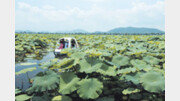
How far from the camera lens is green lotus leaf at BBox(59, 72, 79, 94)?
2393 mm

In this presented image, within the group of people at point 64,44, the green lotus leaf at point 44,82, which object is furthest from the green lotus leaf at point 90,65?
the group of people at point 64,44

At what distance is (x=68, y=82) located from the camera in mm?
2590

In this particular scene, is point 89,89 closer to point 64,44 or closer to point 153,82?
point 153,82

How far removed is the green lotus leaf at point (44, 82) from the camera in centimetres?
255

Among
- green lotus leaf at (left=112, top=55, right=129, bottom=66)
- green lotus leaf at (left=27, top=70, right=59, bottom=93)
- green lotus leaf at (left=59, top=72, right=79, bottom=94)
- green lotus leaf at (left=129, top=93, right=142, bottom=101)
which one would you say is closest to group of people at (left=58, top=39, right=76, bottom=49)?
green lotus leaf at (left=112, top=55, right=129, bottom=66)

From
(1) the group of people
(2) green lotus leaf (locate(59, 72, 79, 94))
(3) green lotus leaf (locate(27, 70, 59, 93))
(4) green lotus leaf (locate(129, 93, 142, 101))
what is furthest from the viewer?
(1) the group of people

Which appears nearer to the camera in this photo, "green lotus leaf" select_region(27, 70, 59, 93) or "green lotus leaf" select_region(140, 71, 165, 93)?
"green lotus leaf" select_region(140, 71, 165, 93)

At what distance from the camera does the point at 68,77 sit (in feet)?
8.73

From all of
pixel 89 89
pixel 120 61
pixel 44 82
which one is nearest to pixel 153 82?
pixel 120 61

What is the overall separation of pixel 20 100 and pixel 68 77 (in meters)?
0.99

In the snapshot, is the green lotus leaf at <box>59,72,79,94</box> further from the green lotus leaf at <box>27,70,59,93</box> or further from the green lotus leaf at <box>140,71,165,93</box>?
the green lotus leaf at <box>140,71,165,93</box>

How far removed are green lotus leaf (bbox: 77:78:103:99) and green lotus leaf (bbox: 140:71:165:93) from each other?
753 mm

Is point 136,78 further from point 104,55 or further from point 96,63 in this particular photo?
point 104,55

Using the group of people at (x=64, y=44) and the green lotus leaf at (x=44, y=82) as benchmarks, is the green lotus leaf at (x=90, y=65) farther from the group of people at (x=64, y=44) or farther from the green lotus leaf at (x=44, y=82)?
the group of people at (x=64, y=44)
